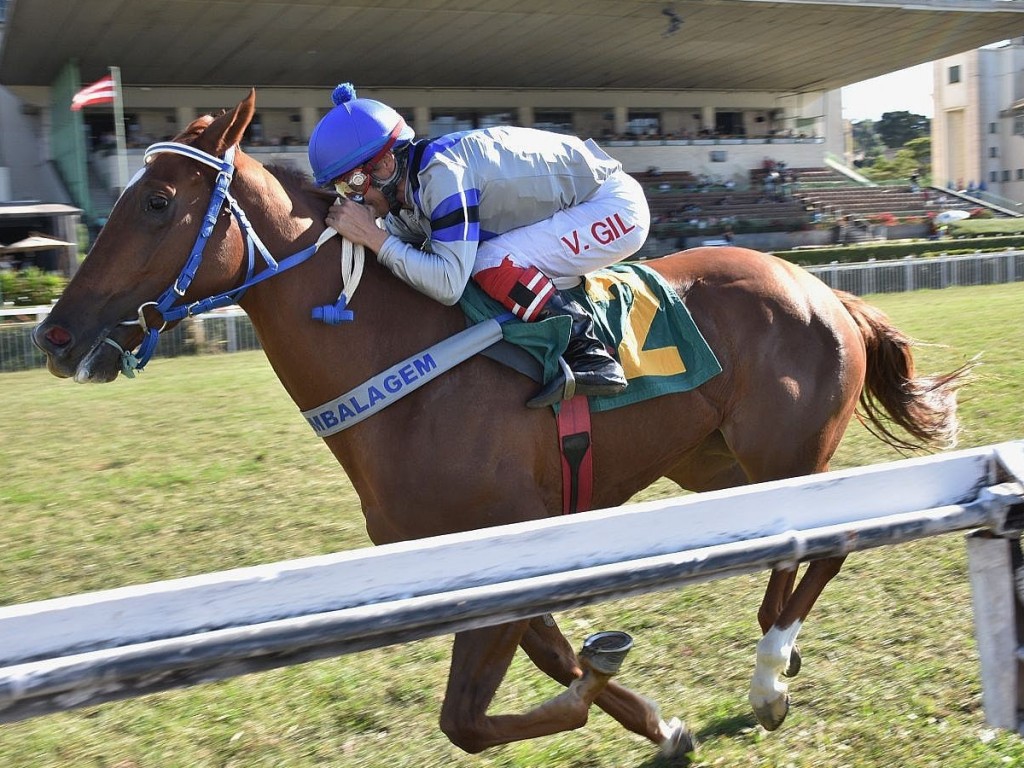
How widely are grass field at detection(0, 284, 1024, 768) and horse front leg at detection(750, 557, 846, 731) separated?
11 centimetres

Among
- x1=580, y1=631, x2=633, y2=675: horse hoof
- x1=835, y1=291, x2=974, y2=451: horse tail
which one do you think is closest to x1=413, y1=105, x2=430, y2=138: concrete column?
x1=835, y1=291, x2=974, y2=451: horse tail

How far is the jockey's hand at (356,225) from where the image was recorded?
3.36 metres

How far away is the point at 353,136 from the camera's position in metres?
3.34

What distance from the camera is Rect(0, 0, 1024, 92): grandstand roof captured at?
27.6 metres

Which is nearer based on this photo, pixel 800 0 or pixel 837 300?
pixel 837 300

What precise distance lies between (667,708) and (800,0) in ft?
107

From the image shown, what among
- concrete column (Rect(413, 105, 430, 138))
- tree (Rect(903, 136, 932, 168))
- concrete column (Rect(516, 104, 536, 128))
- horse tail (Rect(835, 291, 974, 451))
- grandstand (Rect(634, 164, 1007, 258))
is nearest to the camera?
horse tail (Rect(835, 291, 974, 451))

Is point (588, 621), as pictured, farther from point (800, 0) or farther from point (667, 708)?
point (800, 0)

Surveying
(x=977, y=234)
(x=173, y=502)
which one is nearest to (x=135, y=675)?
(x=173, y=502)

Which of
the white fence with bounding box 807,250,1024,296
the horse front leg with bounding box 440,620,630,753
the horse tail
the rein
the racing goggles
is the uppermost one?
the racing goggles

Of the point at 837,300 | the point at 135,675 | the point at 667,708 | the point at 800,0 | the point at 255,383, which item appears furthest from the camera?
the point at 800,0

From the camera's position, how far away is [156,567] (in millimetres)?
5383

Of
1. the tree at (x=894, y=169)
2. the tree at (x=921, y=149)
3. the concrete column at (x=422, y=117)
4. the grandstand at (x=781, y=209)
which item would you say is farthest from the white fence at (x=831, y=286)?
the tree at (x=921, y=149)

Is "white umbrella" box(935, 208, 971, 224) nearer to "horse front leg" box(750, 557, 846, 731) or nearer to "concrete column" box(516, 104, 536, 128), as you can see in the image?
"concrete column" box(516, 104, 536, 128)
